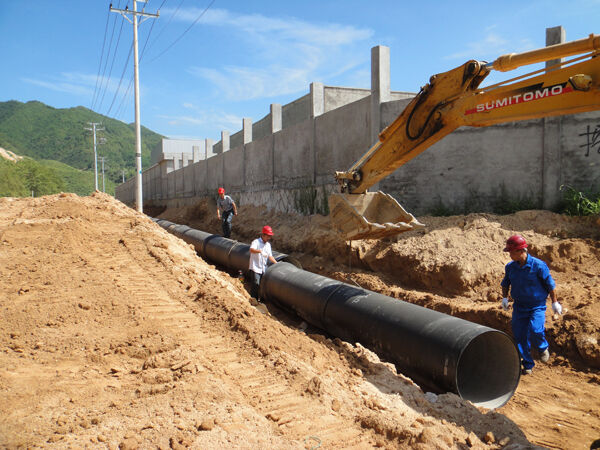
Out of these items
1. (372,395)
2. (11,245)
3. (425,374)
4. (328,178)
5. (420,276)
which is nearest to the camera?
(372,395)

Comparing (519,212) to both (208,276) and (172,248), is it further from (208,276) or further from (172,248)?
(172,248)

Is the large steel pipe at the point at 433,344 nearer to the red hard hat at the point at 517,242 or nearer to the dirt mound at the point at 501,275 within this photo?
the dirt mound at the point at 501,275

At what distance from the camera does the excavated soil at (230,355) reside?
3.25 meters

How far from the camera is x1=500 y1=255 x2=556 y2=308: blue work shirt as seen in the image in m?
5.07

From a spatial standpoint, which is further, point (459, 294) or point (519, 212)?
point (519, 212)

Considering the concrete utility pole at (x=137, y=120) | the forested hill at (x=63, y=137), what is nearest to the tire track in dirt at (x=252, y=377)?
the concrete utility pole at (x=137, y=120)

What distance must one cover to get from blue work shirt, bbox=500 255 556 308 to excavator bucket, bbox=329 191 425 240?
1.39 metres

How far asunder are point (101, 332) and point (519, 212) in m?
7.54

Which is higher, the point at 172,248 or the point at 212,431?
the point at 172,248

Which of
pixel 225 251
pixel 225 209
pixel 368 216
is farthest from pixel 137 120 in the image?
pixel 368 216

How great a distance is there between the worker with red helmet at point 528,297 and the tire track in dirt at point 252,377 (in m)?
2.85

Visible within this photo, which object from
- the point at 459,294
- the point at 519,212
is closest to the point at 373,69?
the point at 519,212

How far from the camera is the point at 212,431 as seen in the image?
3119mm

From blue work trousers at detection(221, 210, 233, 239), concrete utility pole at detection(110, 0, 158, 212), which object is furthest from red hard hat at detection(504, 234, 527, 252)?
concrete utility pole at detection(110, 0, 158, 212)
